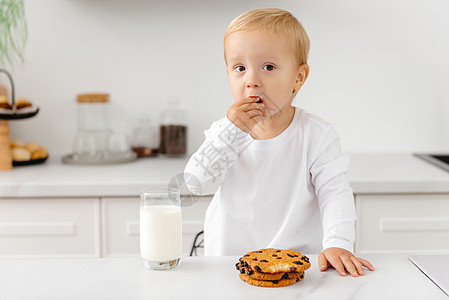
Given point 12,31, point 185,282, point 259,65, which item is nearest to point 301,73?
point 259,65

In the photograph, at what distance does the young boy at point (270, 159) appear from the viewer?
115 centimetres

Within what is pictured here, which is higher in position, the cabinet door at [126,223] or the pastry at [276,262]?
the pastry at [276,262]

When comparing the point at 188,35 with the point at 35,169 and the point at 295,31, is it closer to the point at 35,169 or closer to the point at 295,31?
the point at 35,169

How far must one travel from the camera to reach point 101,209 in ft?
6.46

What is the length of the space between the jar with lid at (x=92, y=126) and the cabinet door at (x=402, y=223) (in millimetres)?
1116

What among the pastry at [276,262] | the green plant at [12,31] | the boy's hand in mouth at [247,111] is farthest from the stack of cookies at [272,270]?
the green plant at [12,31]

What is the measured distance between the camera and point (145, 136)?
2.49 meters

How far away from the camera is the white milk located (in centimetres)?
95

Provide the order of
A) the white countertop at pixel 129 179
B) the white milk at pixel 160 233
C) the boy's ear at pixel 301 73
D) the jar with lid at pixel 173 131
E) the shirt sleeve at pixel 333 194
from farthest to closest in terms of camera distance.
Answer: the jar with lid at pixel 173 131 < the white countertop at pixel 129 179 < the boy's ear at pixel 301 73 < the shirt sleeve at pixel 333 194 < the white milk at pixel 160 233

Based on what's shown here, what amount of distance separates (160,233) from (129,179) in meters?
1.07

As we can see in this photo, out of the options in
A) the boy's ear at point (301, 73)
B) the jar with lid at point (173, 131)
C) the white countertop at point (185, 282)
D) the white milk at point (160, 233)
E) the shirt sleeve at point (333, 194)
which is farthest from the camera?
the jar with lid at point (173, 131)

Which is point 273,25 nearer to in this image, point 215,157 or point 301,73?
point 301,73

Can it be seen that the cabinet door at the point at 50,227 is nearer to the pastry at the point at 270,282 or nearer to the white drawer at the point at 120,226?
the white drawer at the point at 120,226

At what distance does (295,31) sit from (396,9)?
1.43m
